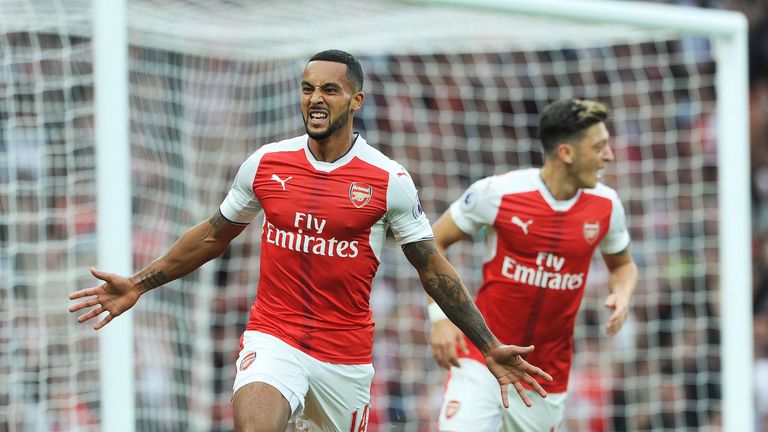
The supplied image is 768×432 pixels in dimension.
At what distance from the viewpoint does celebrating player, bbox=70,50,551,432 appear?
16.5 ft

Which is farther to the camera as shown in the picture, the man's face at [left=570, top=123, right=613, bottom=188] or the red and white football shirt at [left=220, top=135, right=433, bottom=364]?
the man's face at [left=570, top=123, right=613, bottom=188]

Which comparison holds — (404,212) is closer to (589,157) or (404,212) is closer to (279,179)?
(279,179)

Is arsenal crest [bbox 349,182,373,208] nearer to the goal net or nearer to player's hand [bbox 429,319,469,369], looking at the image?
player's hand [bbox 429,319,469,369]

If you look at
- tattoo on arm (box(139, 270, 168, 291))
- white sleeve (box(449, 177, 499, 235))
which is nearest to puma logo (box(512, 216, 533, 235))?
white sleeve (box(449, 177, 499, 235))

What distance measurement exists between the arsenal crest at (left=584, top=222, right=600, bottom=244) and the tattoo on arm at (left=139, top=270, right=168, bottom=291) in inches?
86.8

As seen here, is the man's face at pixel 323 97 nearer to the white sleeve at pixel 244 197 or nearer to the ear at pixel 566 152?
the white sleeve at pixel 244 197

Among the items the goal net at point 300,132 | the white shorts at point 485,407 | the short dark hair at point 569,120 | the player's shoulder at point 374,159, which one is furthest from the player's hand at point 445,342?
the goal net at point 300,132

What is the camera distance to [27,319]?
8.52 metres

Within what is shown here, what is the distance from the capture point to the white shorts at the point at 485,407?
6.11 meters

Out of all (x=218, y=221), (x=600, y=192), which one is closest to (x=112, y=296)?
(x=218, y=221)

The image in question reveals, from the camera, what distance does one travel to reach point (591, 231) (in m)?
6.28

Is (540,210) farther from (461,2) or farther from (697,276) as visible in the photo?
(697,276)

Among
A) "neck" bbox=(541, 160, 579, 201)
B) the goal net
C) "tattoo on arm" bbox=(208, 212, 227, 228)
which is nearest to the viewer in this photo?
"tattoo on arm" bbox=(208, 212, 227, 228)

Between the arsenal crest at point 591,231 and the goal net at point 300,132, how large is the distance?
2.27 meters
